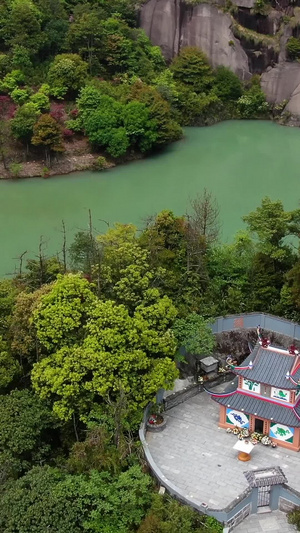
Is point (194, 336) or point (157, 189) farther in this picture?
point (157, 189)

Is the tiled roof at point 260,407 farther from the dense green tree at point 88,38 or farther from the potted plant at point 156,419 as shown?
the dense green tree at point 88,38

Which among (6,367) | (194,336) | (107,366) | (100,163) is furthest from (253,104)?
(107,366)

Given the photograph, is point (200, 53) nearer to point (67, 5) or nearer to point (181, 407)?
point (67, 5)

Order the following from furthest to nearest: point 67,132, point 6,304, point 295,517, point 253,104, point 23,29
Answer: point 253,104 → point 23,29 → point 67,132 → point 6,304 → point 295,517

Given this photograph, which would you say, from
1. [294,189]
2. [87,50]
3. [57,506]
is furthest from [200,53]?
[57,506]

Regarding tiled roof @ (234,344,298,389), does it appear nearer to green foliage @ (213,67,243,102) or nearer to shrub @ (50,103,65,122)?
shrub @ (50,103,65,122)

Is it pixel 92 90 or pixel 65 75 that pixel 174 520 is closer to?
pixel 92 90

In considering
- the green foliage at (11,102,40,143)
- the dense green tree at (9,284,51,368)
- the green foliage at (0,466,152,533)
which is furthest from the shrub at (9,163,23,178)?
the green foliage at (0,466,152,533)

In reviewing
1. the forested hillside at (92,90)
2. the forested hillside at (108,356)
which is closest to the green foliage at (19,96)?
the forested hillside at (92,90)
